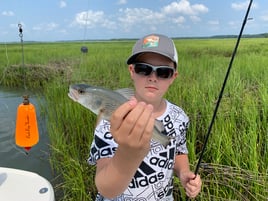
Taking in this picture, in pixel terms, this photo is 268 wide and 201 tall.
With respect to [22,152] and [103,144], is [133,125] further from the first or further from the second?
[22,152]

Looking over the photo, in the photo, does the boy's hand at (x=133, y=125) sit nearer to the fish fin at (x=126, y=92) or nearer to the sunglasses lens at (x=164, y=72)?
the fish fin at (x=126, y=92)

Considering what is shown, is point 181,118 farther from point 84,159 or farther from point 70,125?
point 70,125

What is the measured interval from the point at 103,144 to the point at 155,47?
57 cm

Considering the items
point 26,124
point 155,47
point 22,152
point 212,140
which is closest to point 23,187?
point 26,124

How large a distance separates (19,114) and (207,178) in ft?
6.40

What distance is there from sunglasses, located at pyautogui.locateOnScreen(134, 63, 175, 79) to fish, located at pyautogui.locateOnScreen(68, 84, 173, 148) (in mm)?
261

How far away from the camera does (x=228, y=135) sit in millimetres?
2922

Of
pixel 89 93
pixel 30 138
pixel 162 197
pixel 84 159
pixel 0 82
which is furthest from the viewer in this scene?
pixel 0 82

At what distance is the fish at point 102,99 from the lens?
3.67ft

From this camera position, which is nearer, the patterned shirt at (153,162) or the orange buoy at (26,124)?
the patterned shirt at (153,162)

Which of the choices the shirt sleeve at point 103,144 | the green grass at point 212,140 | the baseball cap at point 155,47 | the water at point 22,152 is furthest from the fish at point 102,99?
the water at point 22,152

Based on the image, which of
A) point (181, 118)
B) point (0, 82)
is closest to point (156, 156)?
point (181, 118)

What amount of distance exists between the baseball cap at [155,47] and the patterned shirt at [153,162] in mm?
357

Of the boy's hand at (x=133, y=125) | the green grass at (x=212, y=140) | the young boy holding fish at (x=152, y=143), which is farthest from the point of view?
the green grass at (x=212, y=140)
